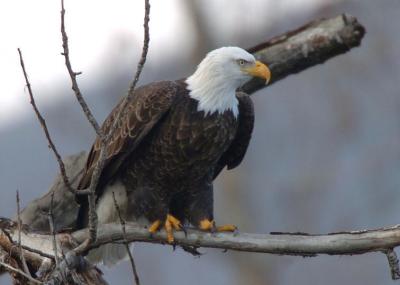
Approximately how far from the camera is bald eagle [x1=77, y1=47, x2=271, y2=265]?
21.6 ft

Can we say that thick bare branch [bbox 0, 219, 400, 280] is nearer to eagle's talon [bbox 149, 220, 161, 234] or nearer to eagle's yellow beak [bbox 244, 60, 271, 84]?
eagle's talon [bbox 149, 220, 161, 234]

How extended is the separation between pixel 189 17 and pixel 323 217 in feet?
8.43

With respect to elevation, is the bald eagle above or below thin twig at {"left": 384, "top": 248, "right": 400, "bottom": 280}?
above

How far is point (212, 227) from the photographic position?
646 cm

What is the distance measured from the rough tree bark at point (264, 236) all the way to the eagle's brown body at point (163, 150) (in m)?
0.35

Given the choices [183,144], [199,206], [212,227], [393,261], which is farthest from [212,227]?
[393,261]

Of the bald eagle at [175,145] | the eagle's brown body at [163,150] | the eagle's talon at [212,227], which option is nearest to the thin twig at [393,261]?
the eagle's talon at [212,227]

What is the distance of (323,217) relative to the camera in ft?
42.2

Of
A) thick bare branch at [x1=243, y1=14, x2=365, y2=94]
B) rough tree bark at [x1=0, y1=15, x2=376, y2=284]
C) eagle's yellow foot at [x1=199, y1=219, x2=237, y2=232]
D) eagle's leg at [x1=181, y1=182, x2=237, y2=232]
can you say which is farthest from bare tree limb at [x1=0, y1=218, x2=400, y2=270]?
thick bare branch at [x1=243, y1=14, x2=365, y2=94]

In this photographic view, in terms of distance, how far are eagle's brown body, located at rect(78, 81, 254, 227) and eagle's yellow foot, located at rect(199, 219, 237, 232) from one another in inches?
2.5

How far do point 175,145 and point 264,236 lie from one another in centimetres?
106

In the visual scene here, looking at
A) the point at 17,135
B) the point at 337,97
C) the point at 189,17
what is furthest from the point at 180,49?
the point at 17,135

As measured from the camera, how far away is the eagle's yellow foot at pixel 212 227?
6.28 m

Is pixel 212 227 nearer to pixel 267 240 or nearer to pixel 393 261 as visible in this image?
pixel 267 240
